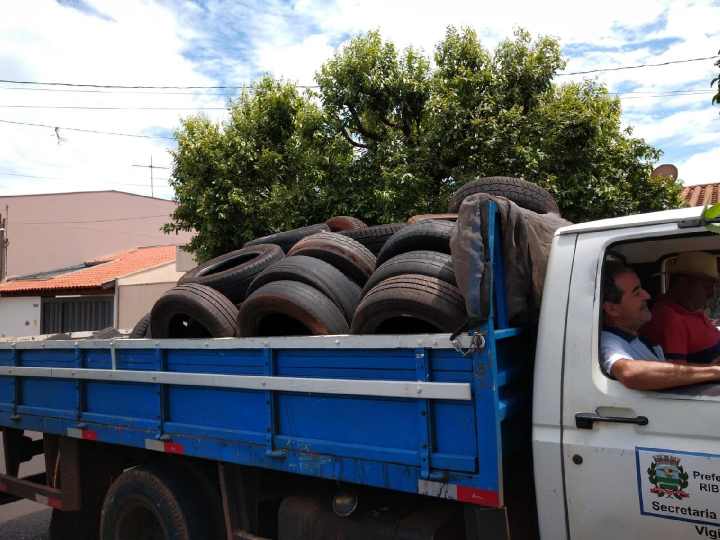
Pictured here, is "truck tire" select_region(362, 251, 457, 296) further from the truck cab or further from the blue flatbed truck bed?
the truck cab

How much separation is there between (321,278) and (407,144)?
713 centimetres

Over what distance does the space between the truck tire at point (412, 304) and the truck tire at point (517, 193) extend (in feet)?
3.85

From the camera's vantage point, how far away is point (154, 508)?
350 centimetres

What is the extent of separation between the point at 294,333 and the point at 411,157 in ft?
21.0

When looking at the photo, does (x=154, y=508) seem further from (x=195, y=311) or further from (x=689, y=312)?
(x=689, y=312)

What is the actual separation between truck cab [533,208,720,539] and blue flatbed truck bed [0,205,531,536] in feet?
0.60

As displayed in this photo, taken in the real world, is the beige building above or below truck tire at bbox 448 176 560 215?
above

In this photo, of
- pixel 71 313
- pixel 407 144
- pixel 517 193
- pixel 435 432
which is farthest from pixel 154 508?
pixel 71 313

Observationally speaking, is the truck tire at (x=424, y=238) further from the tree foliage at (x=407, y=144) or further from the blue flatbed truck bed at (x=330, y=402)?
the tree foliage at (x=407, y=144)

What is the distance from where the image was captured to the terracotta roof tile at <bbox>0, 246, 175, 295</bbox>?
2383 centimetres

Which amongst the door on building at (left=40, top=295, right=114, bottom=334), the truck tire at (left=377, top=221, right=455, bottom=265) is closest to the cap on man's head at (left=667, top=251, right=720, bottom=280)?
the truck tire at (left=377, top=221, right=455, bottom=265)

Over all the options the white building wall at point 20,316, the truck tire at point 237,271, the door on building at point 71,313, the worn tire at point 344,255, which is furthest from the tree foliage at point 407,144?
the white building wall at point 20,316

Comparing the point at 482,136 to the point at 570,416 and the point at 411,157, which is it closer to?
the point at 411,157

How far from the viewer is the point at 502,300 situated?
2.50 metres
